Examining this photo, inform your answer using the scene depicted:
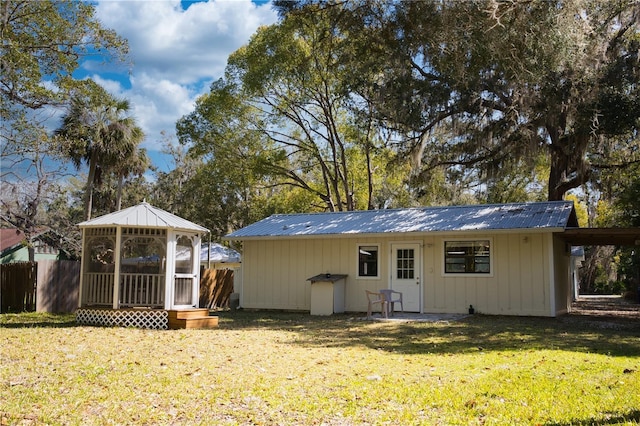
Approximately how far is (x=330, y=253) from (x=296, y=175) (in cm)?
1221

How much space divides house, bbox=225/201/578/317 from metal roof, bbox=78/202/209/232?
4.46 m

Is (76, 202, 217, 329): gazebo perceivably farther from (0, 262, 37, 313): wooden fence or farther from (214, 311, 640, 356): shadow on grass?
(0, 262, 37, 313): wooden fence

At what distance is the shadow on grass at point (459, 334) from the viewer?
8875 mm

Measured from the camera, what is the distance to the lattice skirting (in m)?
12.0

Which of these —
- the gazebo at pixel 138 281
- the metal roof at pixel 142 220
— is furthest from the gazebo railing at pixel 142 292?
the metal roof at pixel 142 220

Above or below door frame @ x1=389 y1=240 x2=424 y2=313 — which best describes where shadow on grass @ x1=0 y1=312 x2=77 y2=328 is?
below

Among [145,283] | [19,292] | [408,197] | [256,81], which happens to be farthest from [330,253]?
[408,197]

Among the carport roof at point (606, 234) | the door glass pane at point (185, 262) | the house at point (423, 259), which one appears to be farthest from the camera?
the house at point (423, 259)

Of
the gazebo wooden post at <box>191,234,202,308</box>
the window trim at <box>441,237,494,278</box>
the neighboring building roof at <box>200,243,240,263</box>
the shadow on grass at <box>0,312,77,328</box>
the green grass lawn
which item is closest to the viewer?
the green grass lawn

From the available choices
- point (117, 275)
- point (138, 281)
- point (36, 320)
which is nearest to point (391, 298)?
point (138, 281)

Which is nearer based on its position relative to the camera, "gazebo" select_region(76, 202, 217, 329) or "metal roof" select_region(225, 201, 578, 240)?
"gazebo" select_region(76, 202, 217, 329)

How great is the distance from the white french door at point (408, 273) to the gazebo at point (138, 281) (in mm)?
5508

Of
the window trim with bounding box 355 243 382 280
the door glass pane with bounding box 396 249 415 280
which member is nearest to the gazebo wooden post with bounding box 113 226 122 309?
the window trim with bounding box 355 243 382 280

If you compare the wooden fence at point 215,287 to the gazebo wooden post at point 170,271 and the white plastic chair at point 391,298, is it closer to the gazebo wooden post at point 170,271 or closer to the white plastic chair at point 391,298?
the gazebo wooden post at point 170,271
